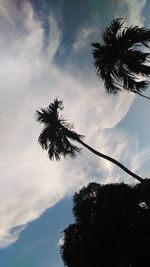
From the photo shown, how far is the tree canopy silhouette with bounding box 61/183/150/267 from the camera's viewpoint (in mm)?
26734

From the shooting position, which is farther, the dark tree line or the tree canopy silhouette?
the tree canopy silhouette

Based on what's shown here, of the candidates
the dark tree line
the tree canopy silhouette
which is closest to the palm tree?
the dark tree line

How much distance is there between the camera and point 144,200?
29656 mm

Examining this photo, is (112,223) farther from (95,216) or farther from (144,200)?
(144,200)

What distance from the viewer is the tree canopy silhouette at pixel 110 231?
2673cm

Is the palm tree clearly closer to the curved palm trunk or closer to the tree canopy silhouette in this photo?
the curved palm trunk

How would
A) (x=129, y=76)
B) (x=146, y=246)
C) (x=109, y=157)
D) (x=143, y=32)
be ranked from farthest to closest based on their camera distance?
(x=146, y=246) < (x=109, y=157) < (x=129, y=76) < (x=143, y=32)

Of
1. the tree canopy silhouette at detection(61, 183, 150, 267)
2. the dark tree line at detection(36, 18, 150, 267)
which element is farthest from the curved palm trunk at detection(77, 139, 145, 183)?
the tree canopy silhouette at detection(61, 183, 150, 267)

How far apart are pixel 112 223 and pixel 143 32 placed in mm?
19064

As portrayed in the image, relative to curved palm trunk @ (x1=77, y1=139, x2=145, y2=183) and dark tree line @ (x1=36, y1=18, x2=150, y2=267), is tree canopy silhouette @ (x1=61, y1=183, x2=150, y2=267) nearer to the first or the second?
dark tree line @ (x1=36, y1=18, x2=150, y2=267)

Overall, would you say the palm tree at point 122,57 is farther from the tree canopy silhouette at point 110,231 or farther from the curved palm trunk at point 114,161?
the tree canopy silhouette at point 110,231

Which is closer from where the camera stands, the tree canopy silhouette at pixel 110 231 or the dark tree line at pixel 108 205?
the dark tree line at pixel 108 205

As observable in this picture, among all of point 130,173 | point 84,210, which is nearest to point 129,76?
point 130,173

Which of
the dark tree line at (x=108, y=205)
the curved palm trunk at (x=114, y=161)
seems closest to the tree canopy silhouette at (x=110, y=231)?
the dark tree line at (x=108, y=205)
